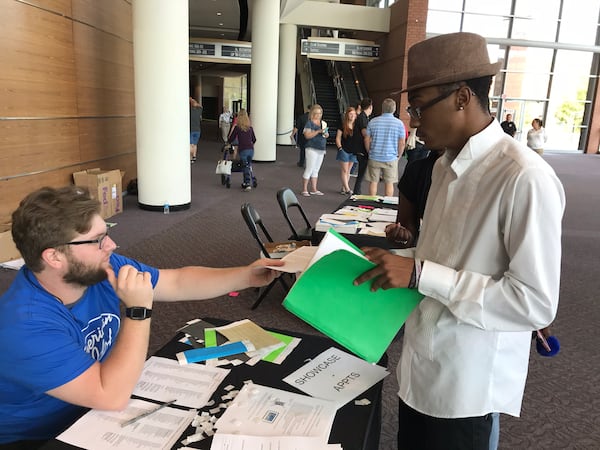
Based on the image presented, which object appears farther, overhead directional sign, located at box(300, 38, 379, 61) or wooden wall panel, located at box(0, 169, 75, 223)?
overhead directional sign, located at box(300, 38, 379, 61)

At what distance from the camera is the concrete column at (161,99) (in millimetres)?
6180

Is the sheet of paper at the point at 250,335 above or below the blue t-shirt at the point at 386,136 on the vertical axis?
below

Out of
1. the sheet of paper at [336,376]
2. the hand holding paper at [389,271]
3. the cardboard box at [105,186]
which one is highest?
the hand holding paper at [389,271]

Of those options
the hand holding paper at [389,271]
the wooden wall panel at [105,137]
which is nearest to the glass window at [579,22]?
the wooden wall panel at [105,137]

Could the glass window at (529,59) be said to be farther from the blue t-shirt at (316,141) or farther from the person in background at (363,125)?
the blue t-shirt at (316,141)

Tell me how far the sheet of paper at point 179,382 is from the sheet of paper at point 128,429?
0.05 meters

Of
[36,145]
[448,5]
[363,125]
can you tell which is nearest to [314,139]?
[363,125]

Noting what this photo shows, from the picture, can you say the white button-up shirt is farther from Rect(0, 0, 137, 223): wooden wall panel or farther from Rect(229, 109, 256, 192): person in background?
Rect(229, 109, 256, 192): person in background

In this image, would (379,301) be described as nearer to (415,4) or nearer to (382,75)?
(415,4)

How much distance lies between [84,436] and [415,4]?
1567 cm

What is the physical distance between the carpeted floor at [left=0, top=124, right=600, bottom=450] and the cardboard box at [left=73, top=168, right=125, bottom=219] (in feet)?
0.57

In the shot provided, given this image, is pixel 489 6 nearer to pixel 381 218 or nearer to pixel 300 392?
pixel 381 218

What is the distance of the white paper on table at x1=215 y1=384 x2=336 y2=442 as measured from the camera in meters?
1.20

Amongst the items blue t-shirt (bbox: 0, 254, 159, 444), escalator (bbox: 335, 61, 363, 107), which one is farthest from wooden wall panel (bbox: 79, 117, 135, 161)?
escalator (bbox: 335, 61, 363, 107)
